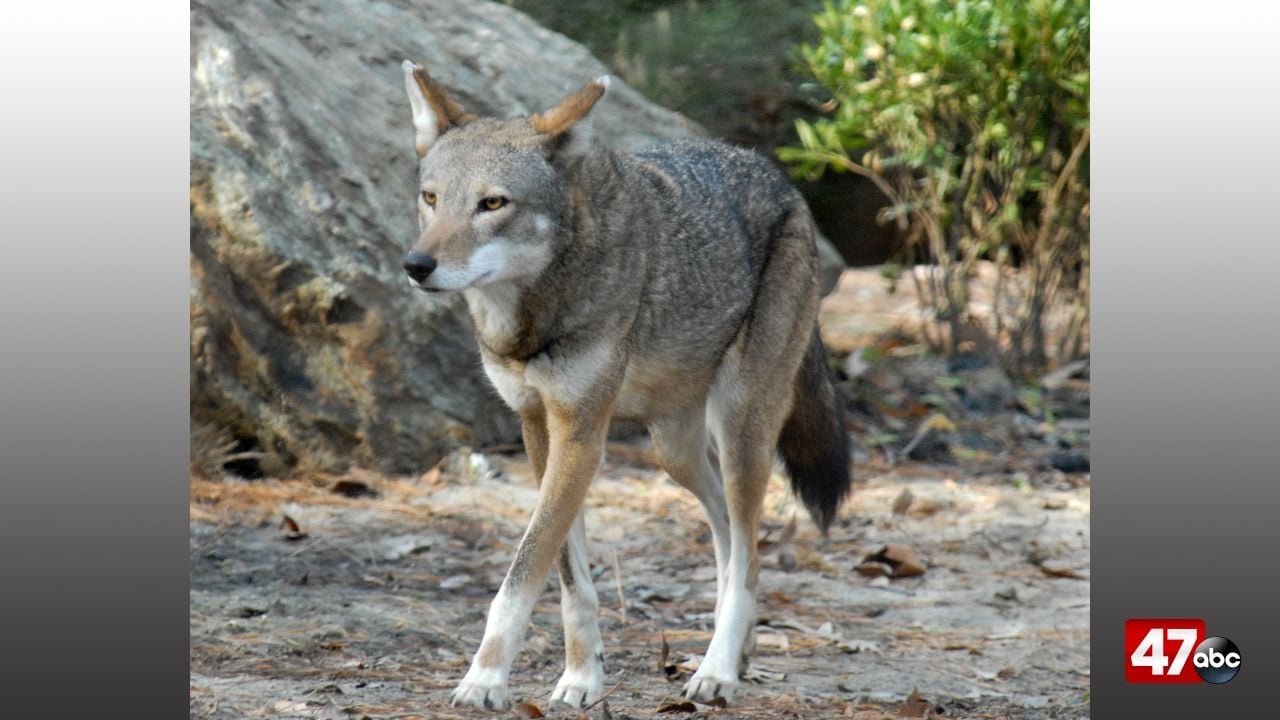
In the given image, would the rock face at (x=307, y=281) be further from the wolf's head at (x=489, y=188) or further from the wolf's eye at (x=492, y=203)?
the wolf's eye at (x=492, y=203)

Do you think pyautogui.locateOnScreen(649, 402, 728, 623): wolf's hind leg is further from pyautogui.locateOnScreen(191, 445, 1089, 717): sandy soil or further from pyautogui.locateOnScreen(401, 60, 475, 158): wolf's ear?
pyautogui.locateOnScreen(401, 60, 475, 158): wolf's ear

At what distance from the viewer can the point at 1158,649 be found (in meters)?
2.99

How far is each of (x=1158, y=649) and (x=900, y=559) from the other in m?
3.43

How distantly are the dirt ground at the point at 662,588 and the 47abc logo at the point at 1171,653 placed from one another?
1529 millimetres

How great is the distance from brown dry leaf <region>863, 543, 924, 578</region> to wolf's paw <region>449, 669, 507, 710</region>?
2.66 meters

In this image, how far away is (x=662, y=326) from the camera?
15.6 ft

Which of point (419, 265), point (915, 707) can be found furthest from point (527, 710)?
point (419, 265)

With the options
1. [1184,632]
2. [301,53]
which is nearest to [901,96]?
[301,53]

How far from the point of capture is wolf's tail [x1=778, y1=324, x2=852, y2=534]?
565 cm

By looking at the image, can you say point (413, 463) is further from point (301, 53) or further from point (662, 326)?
point (662, 326)

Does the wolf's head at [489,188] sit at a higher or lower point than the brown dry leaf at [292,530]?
higher

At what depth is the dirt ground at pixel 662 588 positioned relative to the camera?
185 inches

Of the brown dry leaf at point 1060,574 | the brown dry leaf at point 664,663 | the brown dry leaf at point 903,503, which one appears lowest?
the brown dry leaf at point 903,503

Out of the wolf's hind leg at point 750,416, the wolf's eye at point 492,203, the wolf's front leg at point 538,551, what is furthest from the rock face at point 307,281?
the wolf's eye at point 492,203
